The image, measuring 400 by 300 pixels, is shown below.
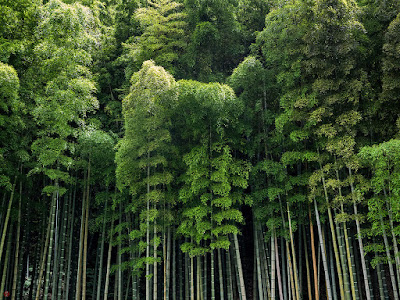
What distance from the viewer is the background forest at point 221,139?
21.0ft

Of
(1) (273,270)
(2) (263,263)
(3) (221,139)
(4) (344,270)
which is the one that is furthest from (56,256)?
(4) (344,270)

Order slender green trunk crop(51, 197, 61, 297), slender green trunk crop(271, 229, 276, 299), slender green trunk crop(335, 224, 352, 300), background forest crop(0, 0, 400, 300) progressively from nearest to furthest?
slender green trunk crop(335, 224, 352, 300) < background forest crop(0, 0, 400, 300) < slender green trunk crop(271, 229, 276, 299) < slender green trunk crop(51, 197, 61, 297)

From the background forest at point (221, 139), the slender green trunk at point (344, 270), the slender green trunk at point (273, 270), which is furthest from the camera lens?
the slender green trunk at point (273, 270)

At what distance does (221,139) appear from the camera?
716cm

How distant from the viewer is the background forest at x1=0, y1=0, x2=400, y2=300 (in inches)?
252

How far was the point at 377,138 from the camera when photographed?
6742mm

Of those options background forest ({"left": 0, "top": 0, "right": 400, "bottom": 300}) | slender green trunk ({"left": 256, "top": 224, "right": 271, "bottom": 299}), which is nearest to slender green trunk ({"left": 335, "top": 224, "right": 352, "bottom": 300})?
background forest ({"left": 0, "top": 0, "right": 400, "bottom": 300})

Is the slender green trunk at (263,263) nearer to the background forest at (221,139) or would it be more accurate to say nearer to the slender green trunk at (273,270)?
the background forest at (221,139)

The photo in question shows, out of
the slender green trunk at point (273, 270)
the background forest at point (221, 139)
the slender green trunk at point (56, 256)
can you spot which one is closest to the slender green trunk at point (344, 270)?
the background forest at point (221, 139)

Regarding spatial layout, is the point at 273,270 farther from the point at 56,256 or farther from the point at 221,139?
the point at 56,256

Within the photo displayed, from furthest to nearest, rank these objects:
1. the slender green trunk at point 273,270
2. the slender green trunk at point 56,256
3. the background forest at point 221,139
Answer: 1. the slender green trunk at point 56,256
2. the slender green trunk at point 273,270
3. the background forest at point 221,139

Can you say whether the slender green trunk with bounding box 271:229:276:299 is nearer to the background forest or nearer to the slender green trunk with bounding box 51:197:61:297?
the background forest

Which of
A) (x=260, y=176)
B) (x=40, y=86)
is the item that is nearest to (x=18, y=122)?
(x=40, y=86)

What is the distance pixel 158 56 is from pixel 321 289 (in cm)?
748
